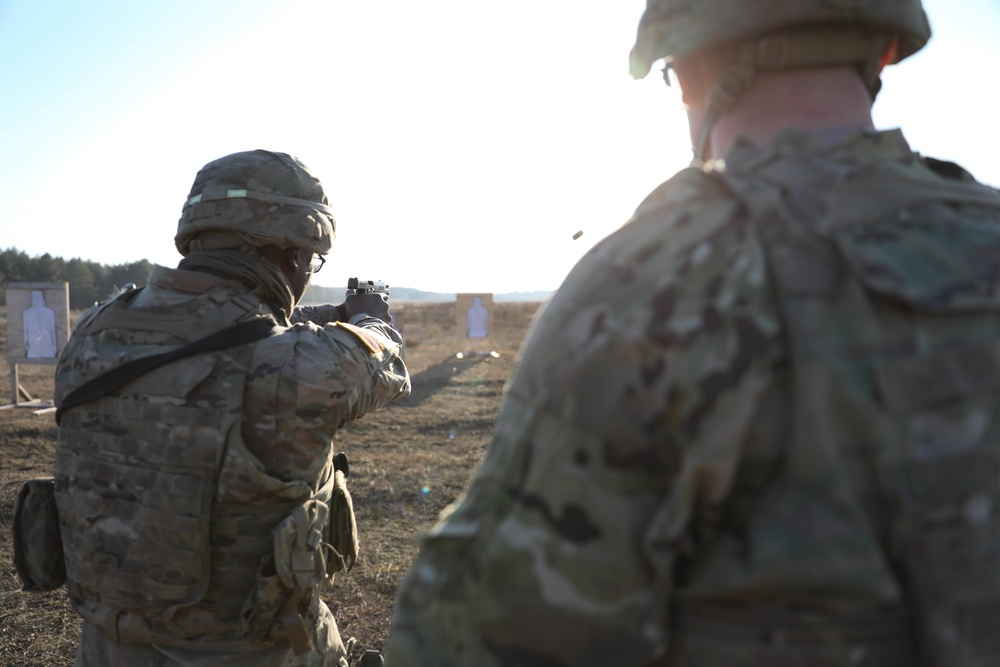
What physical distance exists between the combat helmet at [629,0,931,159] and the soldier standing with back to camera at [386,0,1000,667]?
28cm

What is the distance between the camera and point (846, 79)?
132 centimetres

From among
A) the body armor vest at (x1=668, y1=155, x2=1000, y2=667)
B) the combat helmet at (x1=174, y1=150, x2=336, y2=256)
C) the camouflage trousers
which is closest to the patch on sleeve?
the combat helmet at (x1=174, y1=150, x2=336, y2=256)

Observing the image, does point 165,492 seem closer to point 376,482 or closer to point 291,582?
point 291,582

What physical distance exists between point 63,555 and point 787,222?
270 centimetres

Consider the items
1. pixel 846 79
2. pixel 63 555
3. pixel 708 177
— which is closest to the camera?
pixel 708 177

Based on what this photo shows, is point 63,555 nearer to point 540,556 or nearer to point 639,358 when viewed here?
point 540,556

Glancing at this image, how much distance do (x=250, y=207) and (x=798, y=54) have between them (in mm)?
2037

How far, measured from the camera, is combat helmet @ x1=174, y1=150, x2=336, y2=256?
2705mm

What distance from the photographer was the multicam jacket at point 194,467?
238 centimetres

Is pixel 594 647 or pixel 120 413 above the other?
pixel 120 413

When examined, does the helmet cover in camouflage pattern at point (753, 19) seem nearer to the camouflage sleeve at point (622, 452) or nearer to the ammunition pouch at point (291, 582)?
the camouflage sleeve at point (622, 452)

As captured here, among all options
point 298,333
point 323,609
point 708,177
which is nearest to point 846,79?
point 708,177

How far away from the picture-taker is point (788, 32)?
1.28 meters

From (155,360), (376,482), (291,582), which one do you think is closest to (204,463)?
(155,360)
